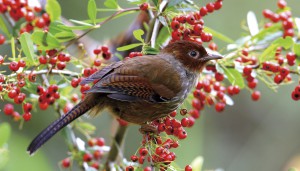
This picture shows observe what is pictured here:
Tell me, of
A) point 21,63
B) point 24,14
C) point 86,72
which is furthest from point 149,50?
point 24,14

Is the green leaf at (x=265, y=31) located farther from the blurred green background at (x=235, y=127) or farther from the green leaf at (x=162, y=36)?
the blurred green background at (x=235, y=127)

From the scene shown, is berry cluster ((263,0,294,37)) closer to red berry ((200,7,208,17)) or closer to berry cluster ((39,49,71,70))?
red berry ((200,7,208,17))

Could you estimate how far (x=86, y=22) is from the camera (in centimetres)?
350

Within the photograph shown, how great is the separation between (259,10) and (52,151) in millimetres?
3472

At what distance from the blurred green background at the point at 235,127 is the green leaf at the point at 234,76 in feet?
8.64

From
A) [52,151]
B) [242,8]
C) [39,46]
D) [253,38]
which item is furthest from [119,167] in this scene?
[242,8]

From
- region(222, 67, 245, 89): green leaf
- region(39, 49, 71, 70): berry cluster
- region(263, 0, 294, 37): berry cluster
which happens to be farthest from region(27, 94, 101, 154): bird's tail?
region(263, 0, 294, 37): berry cluster

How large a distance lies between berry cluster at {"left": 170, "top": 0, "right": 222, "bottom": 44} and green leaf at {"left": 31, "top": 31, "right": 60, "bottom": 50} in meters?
0.73

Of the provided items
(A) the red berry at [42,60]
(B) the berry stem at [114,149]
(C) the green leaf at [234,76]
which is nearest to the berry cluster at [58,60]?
(A) the red berry at [42,60]

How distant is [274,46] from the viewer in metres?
3.49

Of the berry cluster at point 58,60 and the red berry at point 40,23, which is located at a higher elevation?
the red berry at point 40,23

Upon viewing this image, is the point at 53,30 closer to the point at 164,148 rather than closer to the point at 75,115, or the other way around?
Answer: the point at 75,115

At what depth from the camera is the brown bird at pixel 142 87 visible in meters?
3.56

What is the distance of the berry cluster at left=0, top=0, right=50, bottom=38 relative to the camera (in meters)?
3.72
